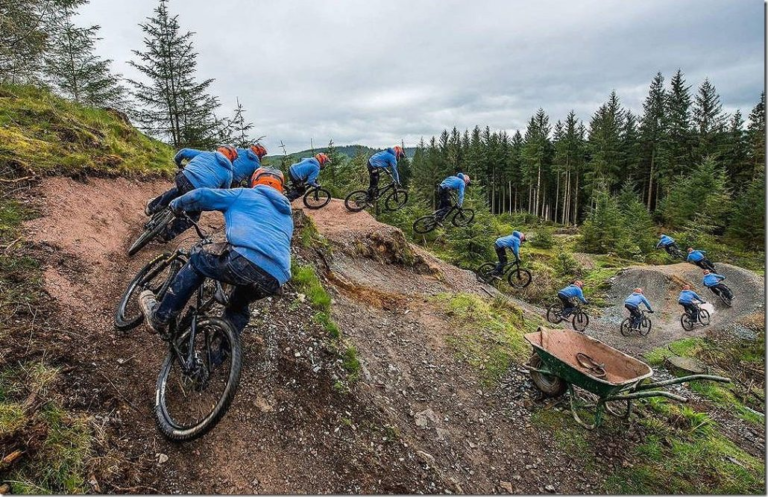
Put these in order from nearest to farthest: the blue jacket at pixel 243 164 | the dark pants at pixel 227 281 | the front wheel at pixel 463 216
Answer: the dark pants at pixel 227 281 < the blue jacket at pixel 243 164 < the front wheel at pixel 463 216

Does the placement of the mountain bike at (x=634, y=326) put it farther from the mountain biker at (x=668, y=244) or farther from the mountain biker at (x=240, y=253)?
the mountain biker at (x=240, y=253)

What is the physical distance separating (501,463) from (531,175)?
55.5 meters

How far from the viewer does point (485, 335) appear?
9.01 metres

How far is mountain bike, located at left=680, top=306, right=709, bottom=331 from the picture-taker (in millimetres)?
17875

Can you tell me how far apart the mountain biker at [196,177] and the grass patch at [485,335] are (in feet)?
19.7

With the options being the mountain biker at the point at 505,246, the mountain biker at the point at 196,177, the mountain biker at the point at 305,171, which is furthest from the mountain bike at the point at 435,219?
the mountain biker at the point at 196,177

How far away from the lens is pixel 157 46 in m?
20.1

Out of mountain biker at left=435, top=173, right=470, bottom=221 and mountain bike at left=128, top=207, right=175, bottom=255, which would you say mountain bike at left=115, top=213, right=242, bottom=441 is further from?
mountain biker at left=435, top=173, right=470, bottom=221

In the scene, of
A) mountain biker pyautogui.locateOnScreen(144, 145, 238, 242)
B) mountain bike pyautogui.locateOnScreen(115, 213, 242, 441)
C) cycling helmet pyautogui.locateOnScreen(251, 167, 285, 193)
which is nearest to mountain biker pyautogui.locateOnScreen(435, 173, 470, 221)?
mountain biker pyautogui.locateOnScreen(144, 145, 238, 242)

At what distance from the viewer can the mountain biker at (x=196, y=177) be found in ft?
22.7

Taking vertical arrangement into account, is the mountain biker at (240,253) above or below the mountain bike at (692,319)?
above

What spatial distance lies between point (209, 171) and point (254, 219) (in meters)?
3.86

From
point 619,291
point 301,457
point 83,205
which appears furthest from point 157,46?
point 619,291

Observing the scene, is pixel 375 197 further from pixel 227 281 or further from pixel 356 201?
pixel 227 281
